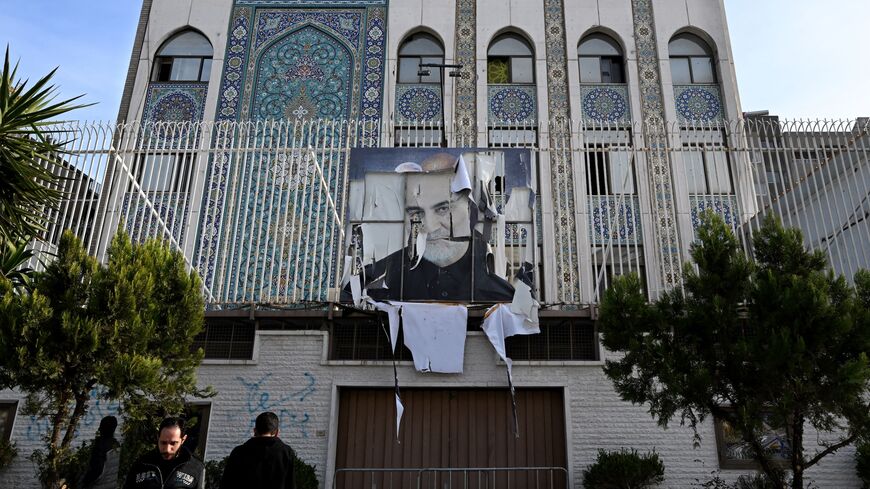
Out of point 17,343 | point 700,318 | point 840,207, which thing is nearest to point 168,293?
point 17,343

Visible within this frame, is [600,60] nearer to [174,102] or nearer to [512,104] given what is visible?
[512,104]

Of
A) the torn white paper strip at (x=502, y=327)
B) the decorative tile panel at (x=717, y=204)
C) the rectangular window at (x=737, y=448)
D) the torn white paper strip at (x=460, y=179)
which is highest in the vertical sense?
the decorative tile panel at (x=717, y=204)

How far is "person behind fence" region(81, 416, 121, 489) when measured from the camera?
621 cm

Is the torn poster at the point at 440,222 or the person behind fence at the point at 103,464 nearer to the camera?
the person behind fence at the point at 103,464

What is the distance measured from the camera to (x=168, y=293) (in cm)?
900

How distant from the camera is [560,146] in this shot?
15.7 meters

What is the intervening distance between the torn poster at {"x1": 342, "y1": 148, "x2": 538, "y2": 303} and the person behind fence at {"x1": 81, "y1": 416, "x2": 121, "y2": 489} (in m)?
5.40

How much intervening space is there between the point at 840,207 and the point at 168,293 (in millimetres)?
10164

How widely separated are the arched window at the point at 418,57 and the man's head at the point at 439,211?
4.78m

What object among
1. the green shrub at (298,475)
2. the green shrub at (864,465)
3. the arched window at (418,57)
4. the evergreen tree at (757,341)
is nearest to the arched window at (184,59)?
the arched window at (418,57)

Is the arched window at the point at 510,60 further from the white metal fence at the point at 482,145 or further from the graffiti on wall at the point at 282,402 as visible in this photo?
the graffiti on wall at the point at 282,402

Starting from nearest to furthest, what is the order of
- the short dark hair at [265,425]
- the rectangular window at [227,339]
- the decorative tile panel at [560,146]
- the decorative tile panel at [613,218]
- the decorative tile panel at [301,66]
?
the short dark hair at [265,425] → the rectangular window at [227,339] → the decorative tile panel at [560,146] → the decorative tile panel at [613,218] → the decorative tile panel at [301,66]

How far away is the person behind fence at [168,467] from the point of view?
4.91 metres

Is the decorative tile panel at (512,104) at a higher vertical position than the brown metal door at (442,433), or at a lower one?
higher
